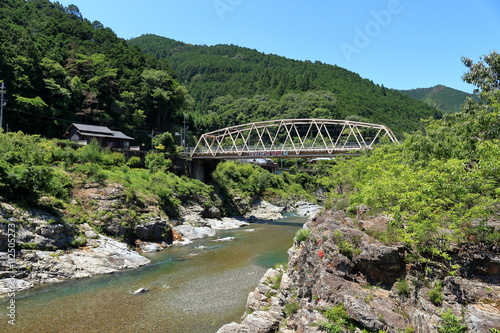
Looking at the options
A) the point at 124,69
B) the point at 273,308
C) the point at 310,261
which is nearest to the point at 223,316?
the point at 273,308

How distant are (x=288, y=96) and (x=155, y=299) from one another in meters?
121

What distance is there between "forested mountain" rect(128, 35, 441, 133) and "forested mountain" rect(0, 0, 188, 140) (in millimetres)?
24696

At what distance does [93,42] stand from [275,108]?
64.3 metres

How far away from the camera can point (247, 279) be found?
23.0 meters

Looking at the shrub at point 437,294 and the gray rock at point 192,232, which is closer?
the shrub at point 437,294

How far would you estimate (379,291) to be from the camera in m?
11.6

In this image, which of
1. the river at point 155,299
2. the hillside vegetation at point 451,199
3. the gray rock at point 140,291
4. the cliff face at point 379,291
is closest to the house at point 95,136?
the river at point 155,299

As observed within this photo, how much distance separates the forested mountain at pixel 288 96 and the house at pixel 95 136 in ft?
150

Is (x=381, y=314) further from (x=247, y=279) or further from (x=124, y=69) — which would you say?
(x=124, y=69)

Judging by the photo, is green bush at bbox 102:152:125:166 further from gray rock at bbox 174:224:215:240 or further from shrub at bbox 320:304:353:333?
shrub at bbox 320:304:353:333


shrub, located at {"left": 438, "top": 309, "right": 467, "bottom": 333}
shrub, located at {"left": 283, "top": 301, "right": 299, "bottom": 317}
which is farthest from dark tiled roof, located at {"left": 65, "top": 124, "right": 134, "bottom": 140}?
shrub, located at {"left": 438, "top": 309, "right": 467, "bottom": 333}

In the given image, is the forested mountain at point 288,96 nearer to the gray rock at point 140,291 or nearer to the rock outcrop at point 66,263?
the rock outcrop at point 66,263

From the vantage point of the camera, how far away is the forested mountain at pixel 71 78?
55.9 m

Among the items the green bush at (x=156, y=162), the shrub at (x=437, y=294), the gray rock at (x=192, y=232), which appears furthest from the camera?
the green bush at (x=156, y=162)
